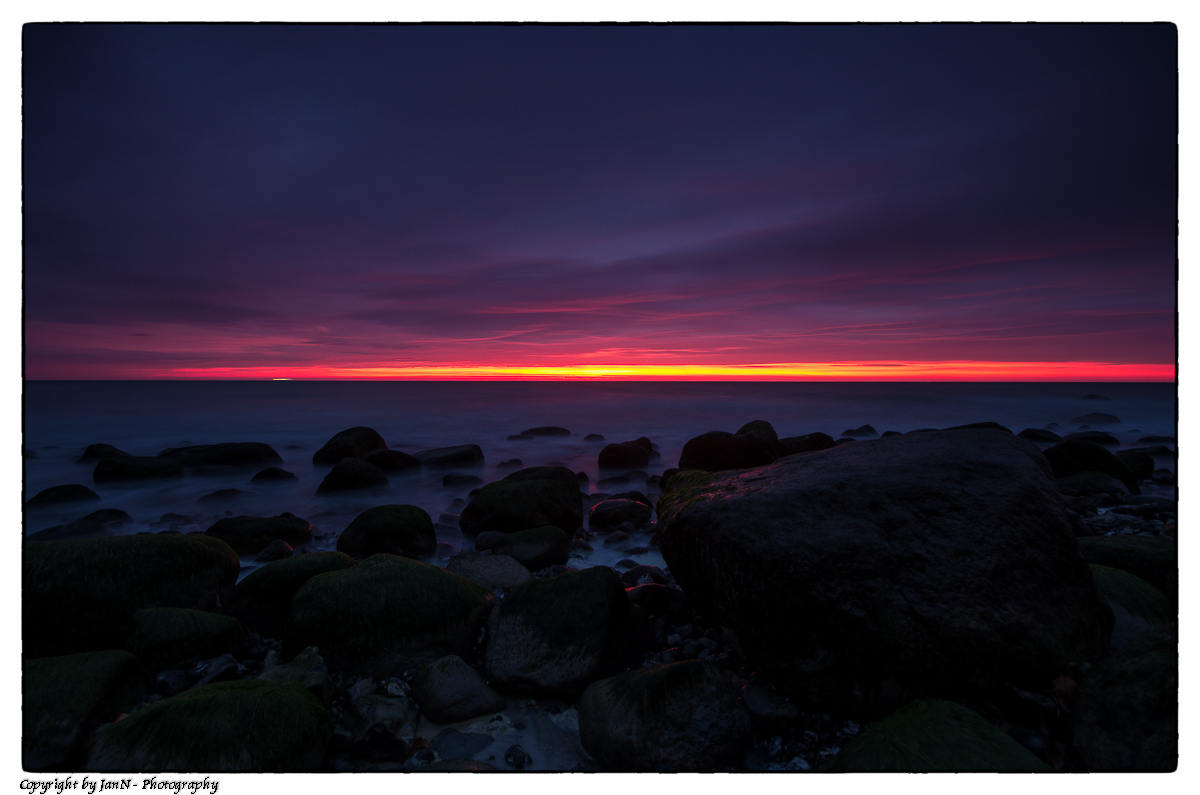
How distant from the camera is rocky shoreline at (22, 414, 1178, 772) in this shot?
7.64 ft

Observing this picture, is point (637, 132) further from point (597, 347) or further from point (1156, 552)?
point (597, 347)

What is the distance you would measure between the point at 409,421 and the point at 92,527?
1505 centimetres

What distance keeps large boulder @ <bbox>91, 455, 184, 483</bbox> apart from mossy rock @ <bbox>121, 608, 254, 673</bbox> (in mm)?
7201

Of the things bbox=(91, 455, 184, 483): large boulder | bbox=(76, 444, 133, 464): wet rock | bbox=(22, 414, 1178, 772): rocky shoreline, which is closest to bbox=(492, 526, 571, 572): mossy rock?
bbox=(22, 414, 1178, 772): rocky shoreline

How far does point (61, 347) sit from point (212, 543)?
1.65 m

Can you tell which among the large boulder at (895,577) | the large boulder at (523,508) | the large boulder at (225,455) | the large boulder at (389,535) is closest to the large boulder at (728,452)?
the large boulder at (523,508)

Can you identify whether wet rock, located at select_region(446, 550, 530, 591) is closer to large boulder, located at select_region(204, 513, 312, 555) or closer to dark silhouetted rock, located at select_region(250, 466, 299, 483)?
large boulder, located at select_region(204, 513, 312, 555)

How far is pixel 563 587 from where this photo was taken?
10.7 feet

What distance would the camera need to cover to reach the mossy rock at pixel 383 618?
3.14m

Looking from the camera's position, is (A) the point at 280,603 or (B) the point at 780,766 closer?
(B) the point at 780,766

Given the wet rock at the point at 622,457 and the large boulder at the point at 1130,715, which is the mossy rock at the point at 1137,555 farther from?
Answer: the wet rock at the point at 622,457

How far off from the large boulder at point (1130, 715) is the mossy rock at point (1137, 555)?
139 cm

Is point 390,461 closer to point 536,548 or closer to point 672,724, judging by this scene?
point 536,548

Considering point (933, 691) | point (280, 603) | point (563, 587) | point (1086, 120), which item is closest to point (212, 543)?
point (280, 603)
